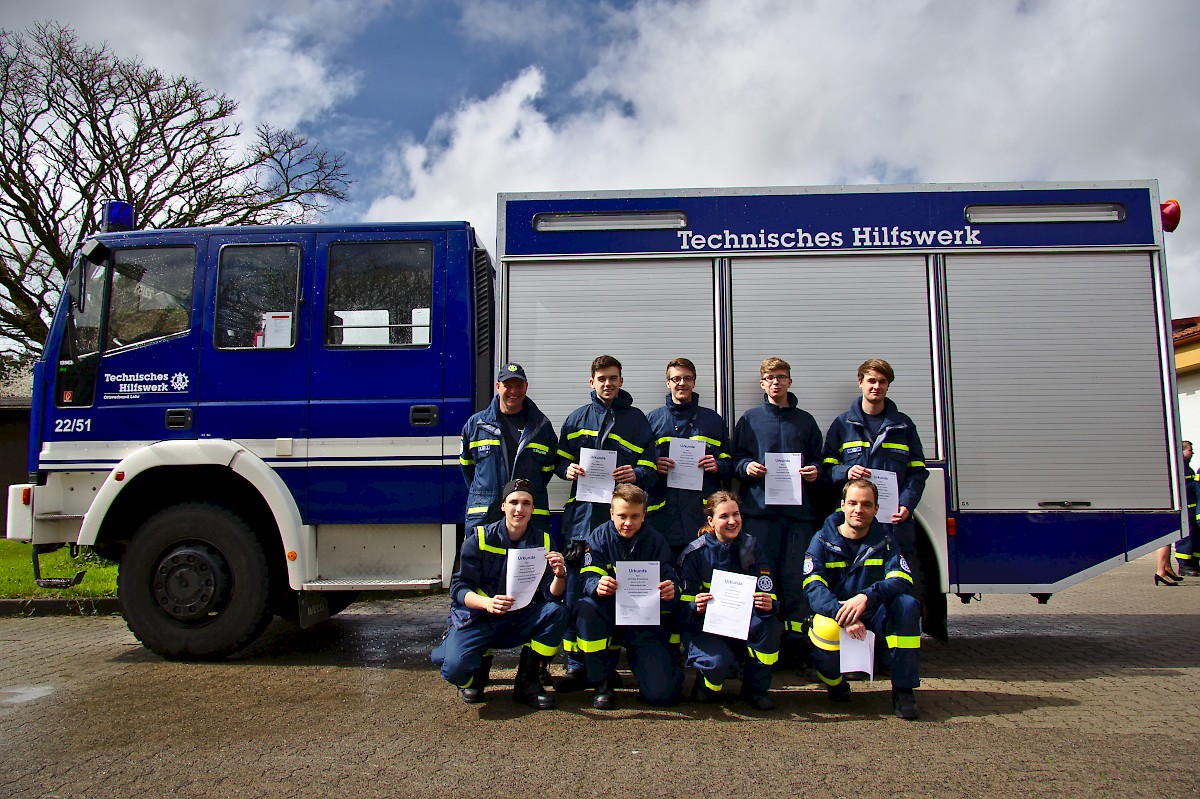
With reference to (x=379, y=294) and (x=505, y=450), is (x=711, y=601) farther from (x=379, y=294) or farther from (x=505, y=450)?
(x=379, y=294)

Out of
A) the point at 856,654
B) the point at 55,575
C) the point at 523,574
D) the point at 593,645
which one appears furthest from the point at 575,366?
the point at 55,575

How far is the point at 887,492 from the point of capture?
4.86m

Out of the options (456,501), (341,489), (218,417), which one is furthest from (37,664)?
(456,501)

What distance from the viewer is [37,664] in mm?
5605

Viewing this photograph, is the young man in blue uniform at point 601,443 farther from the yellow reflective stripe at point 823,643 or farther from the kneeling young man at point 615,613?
the yellow reflective stripe at point 823,643

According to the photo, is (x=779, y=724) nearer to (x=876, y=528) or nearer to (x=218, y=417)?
(x=876, y=528)

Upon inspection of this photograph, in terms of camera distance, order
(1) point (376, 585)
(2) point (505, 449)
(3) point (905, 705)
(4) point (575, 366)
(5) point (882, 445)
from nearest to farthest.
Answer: (3) point (905, 705), (2) point (505, 449), (5) point (882, 445), (1) point (376, 585), (4) point (575, 366)

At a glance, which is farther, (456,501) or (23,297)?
(23,297)

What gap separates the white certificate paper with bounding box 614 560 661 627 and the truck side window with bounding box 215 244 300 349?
9.07ft

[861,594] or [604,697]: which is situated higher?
[861,594]

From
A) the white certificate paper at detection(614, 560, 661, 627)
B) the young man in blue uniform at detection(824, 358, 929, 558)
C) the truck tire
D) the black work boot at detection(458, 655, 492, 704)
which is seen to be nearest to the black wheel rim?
the truck tire

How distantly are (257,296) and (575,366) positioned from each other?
7.39 feet

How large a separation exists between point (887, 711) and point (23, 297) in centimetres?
1465

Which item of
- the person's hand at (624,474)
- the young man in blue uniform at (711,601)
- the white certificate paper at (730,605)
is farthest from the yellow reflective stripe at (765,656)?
the person's hand at (624,474)
